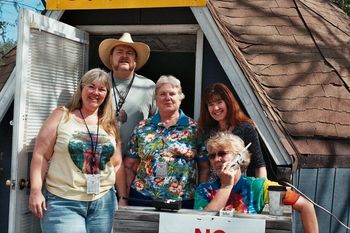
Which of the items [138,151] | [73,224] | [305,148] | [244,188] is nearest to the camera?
[244,188]

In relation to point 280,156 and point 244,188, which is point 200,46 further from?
point 244,188

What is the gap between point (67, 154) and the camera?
11.2 feet

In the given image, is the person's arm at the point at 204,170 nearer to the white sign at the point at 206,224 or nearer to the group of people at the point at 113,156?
the group of people at the point at 113,156

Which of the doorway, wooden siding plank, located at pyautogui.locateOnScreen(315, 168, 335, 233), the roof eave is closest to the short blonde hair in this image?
the roof eave

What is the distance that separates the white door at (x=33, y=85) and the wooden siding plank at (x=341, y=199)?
97.2 inches

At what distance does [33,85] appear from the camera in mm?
3988

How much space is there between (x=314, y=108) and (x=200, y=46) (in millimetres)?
1127

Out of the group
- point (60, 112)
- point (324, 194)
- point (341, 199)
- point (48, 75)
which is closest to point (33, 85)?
point (48, 75)

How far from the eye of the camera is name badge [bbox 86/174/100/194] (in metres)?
3.41

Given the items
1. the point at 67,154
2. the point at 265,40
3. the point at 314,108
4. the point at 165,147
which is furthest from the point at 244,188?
the point at 265,40

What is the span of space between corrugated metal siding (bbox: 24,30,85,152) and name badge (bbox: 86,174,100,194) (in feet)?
2.52

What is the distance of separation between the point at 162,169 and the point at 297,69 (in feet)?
5.81

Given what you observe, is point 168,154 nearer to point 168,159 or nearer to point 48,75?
point 168,159

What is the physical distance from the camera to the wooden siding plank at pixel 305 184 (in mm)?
4016
